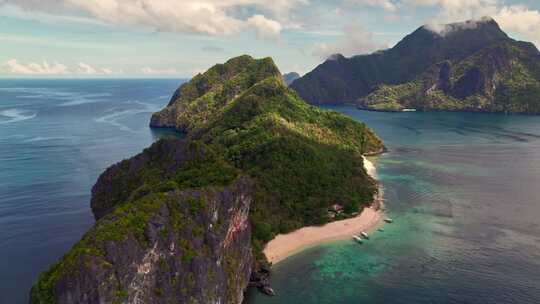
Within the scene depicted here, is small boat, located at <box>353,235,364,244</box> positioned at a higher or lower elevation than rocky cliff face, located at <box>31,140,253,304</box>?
lower

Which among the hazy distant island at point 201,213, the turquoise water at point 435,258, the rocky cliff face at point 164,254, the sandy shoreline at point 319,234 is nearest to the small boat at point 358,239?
the sandy shoreline at point 319,234

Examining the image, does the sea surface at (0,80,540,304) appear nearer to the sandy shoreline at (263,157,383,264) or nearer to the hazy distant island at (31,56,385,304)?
the sandy shoreline at (263,157,383,264)

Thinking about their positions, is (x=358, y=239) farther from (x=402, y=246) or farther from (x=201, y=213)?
(x=201, y=213)

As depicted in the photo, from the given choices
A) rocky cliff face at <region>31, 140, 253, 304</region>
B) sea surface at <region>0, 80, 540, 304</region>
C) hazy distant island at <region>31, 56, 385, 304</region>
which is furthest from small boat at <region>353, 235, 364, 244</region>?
rocky cliff face at <region>31, 140, 253, 304</region>

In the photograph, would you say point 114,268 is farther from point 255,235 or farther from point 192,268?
point 255,235

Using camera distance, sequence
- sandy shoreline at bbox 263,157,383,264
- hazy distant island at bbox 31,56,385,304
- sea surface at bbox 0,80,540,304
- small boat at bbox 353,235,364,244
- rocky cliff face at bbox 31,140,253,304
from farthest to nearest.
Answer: small boat at bbox 353,235,364,244, sandy shoreline at bbox 263,157,383,264, sea surface at bbox 0,80,540,304, hazy distant island at bbox 31,56,385,304, rocky cliff face at bbox 31,140,253,304

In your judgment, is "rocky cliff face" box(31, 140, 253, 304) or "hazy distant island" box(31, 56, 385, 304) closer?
"rocky cliff face" box(31, 140, 253, 304)

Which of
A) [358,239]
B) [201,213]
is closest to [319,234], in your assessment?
[358,239]

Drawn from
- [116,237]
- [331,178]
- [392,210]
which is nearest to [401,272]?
[392,210]
